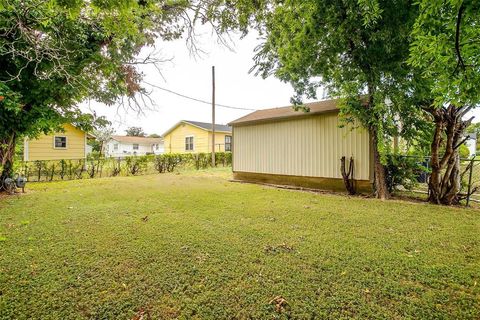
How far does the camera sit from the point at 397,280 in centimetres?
231

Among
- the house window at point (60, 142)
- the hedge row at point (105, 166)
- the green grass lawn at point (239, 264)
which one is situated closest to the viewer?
the green grass lawn at point (239, 264)

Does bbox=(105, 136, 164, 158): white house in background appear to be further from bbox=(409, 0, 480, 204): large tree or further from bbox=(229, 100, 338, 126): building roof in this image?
bbox=(409, 0, 480, 204): large tree

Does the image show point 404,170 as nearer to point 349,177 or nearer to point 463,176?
point 349,177

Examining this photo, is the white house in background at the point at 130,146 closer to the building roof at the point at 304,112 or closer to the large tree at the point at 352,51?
the building roof at the point at 304,112

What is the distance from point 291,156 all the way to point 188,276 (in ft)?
22.1

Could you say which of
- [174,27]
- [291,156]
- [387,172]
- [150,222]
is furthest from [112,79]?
[387,172]

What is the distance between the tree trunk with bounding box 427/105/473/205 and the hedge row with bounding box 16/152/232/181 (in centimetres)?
1212

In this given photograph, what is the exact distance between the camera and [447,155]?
18.4 ft

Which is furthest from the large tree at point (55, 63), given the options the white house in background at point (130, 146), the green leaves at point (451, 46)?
the white house in background at point (130, 146)

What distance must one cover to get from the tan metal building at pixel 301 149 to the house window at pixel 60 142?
11.4 meters

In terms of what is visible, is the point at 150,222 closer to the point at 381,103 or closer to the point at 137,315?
the point at 137,315

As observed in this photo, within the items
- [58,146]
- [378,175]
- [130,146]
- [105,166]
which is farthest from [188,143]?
[130,146]

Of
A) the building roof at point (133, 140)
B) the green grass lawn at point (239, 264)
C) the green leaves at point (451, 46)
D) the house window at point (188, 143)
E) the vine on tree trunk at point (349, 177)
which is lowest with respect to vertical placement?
the green grass lawn at point (239, 264)

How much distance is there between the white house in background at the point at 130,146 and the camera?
3497 centimetres
